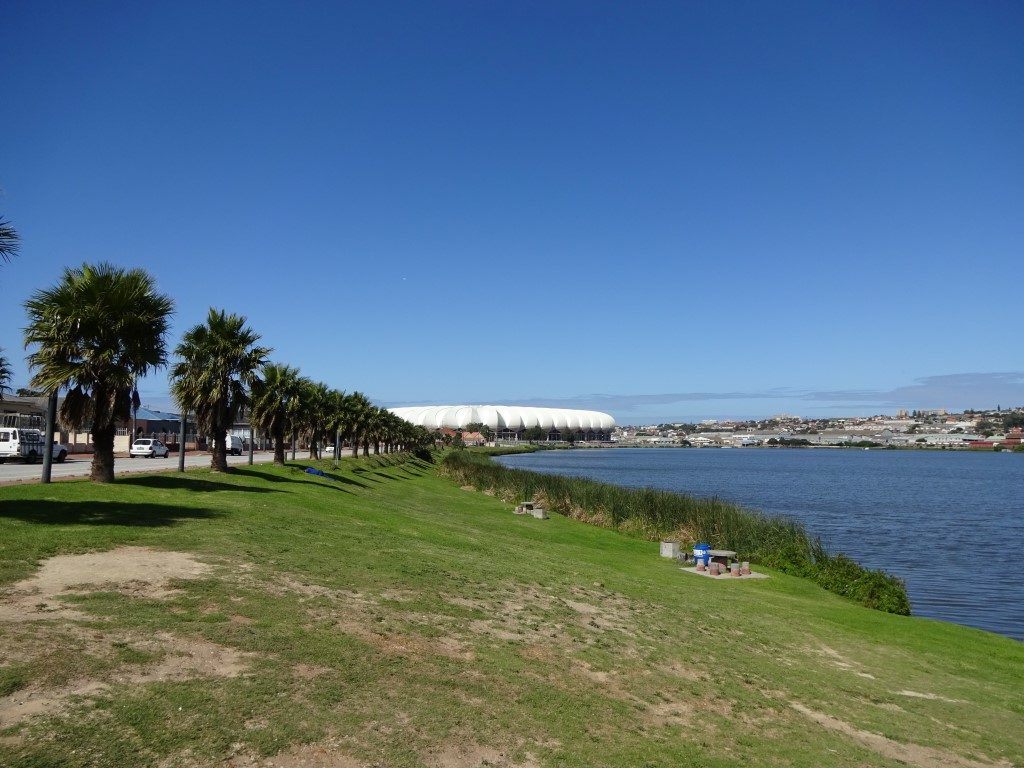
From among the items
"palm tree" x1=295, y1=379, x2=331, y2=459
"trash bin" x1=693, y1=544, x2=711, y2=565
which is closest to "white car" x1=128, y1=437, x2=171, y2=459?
"palm tree" x1=295, y1=379, x2=331, y2=459

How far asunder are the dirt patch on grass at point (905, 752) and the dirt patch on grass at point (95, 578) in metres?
9.67

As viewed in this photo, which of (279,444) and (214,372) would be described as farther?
(279,444)

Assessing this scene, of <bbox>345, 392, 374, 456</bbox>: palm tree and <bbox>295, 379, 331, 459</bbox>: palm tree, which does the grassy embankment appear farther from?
<bbox>345, 392, 374, 456</bbox>: palm tree

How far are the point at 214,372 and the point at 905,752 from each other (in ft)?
94.2

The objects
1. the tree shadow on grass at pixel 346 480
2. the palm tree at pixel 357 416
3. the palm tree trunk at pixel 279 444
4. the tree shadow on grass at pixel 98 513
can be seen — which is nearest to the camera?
the tree shadow on grass at pixel 98 513

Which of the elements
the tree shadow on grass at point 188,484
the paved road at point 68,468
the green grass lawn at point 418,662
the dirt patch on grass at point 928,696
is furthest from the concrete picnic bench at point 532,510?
the dirt patch on grass at point 928,696

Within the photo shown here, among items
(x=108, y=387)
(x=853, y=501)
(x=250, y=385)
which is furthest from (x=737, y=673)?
(x=853, y=501)

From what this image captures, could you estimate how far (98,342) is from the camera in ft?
72.5

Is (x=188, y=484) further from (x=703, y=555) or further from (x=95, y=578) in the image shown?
(x=703, y=555)

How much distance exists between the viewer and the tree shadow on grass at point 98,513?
15.8 meters

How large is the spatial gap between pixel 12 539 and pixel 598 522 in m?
29.6

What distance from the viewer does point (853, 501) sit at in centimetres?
6450

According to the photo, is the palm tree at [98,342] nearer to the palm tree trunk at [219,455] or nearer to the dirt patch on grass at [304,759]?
the palm tree trunk at [219,455]

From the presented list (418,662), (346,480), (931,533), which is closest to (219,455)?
(346,480)
